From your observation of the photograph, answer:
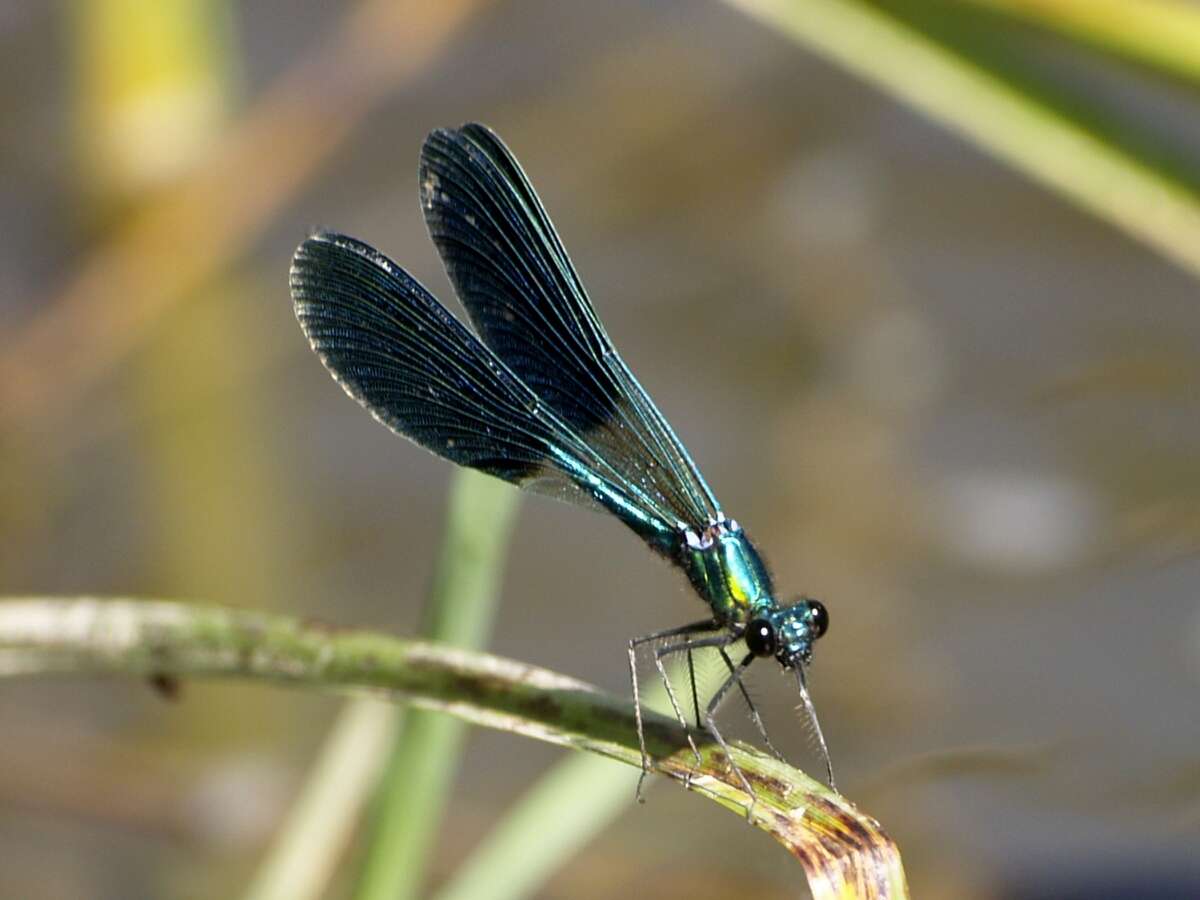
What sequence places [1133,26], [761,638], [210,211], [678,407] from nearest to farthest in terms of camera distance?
[761,638], [1133,26], [678,407], [210,211]

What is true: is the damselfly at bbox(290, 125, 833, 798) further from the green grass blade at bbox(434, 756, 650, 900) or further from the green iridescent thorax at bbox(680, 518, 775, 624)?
the green grass blade at bbox(434, 756, 650, 900)

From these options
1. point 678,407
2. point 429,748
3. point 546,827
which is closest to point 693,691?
point 546,827

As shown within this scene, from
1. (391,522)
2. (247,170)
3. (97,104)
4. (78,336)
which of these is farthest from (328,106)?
(391,522)

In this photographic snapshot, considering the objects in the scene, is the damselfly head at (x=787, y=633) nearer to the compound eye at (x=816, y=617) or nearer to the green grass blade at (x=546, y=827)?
the compound eye at (x=816, y=617)

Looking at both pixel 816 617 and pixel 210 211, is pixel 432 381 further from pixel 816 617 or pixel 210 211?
pixel 210 211

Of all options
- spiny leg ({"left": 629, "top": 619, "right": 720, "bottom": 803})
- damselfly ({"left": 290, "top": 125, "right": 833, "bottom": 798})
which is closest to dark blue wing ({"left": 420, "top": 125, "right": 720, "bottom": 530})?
damselfly ({"left": 290, "top": 125, "right": 833, "bottom": 798})

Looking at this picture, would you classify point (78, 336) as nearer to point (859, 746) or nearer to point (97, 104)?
point (97, 104)

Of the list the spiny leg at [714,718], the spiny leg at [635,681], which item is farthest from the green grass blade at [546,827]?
the spiny leg at [714,718]
